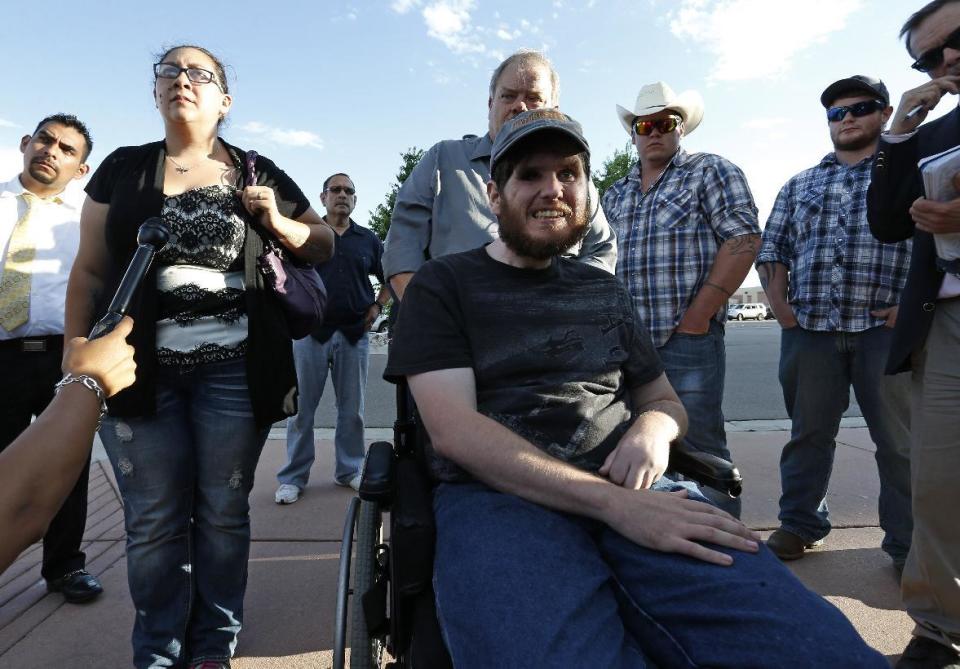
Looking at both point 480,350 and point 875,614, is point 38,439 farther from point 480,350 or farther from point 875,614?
point 875,614

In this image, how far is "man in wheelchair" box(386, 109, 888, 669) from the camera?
122 centimetres

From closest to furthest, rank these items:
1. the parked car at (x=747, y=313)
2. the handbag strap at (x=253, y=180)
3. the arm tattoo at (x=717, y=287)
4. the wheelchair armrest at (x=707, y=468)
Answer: the wheelchair armrest at (x=707, y=468)
the handbag strap at (x=253, y=180)
the arm tattoo at (x=717, y=287)
the parked car at (x=747, y=313)

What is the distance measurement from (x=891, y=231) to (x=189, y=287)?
2.64 metres

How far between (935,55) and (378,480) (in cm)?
247

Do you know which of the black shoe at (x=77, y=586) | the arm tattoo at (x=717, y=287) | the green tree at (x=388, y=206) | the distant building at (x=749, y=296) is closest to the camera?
the black shoe at (x=77, y=586)

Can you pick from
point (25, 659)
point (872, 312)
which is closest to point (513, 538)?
point (25, 659)

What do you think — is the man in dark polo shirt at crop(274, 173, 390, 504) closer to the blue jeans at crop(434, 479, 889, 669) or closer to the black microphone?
the black microphone

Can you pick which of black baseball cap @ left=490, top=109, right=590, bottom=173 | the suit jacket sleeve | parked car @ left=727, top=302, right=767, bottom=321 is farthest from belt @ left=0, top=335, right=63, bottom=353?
parked car @ left=727, top=302, right=767, bottom=321

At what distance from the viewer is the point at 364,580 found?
5.56 ft

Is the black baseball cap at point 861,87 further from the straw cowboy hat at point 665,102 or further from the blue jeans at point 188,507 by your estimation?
the blue jeans at point 188,507

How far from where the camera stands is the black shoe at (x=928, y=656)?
205cm

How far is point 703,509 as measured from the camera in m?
1.47

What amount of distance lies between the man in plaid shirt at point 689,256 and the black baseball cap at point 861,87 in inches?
26.8

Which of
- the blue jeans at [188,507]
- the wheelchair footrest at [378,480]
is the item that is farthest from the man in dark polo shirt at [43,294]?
the wheelchair footrest at [378,480]
